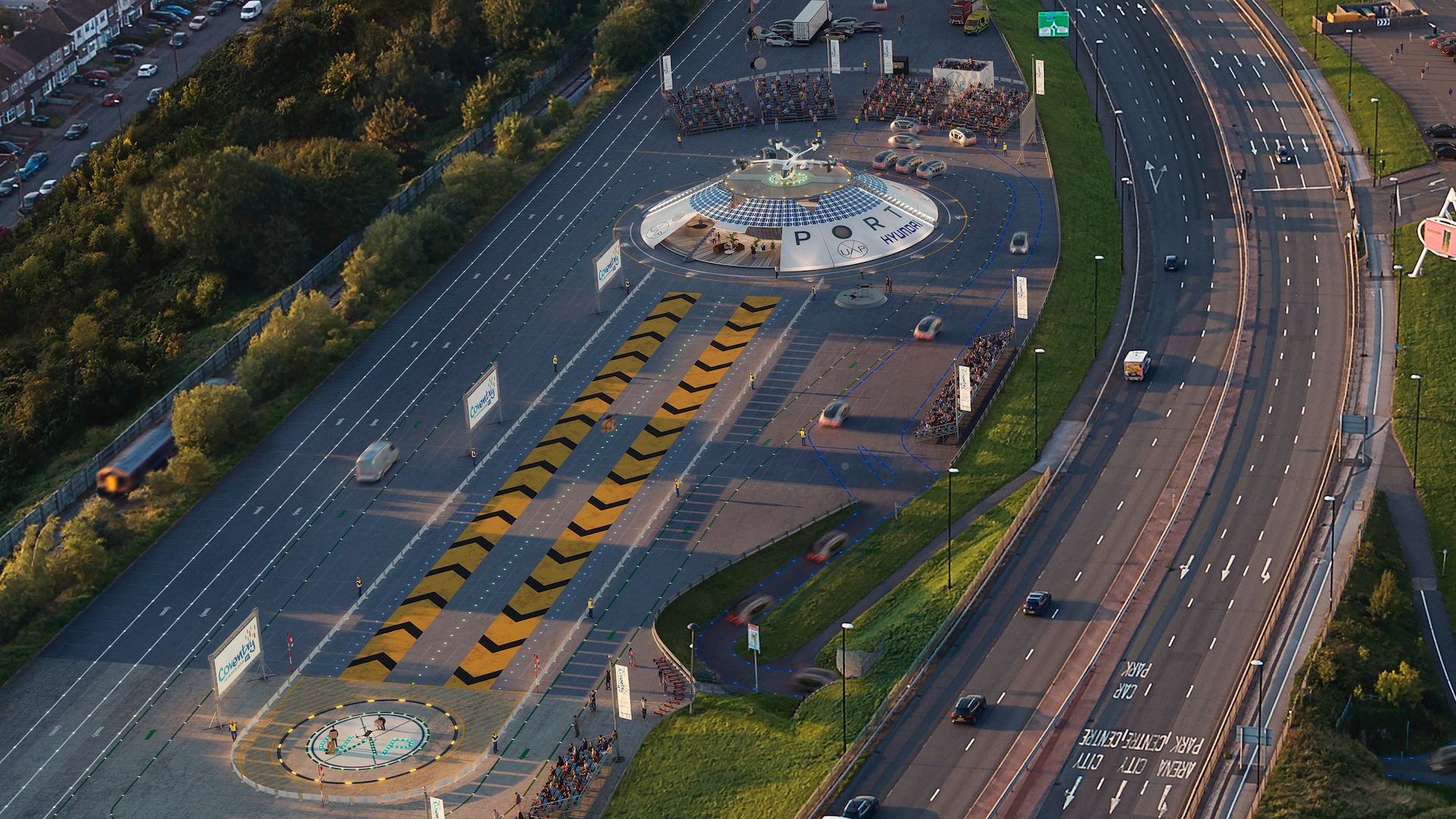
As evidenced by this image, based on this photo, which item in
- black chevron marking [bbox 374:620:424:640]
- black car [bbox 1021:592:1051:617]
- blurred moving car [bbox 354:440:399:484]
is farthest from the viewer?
blurred moving car [bbox 354:440:399:484]

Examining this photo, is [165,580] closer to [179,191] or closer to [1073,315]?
[179,191]

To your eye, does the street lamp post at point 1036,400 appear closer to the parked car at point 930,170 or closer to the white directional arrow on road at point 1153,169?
the parked car at point 930,170

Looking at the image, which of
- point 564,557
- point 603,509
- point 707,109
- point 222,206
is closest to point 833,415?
point 603,509

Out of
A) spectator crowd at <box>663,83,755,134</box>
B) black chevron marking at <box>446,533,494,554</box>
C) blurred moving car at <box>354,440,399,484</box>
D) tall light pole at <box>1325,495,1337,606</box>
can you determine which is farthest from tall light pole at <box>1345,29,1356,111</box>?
blurred moving car at <box>354,440,399,484</box>

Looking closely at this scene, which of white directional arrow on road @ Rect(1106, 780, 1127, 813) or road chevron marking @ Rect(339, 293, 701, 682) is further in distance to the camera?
road chevron marking @ Rect(339, 293, 701, 682)

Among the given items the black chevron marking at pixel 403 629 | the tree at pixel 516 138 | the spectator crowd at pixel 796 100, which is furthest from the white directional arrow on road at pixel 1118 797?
the tree at pixel 516 138

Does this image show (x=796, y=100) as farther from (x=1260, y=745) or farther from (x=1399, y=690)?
(x=1260, y=745)

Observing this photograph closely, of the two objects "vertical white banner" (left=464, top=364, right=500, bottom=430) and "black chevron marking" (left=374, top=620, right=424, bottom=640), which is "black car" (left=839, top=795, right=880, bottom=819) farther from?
"vertical white banner" (left=464, top=364, right=500, bottom=430)
